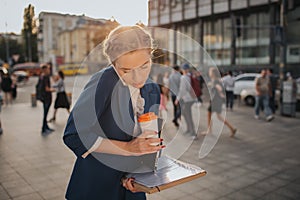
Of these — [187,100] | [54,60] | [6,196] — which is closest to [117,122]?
[6,196]

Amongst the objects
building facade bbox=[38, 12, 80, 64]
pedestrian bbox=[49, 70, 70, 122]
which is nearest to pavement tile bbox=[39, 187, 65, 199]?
building facade bbox=[38, 12, 80, 64]

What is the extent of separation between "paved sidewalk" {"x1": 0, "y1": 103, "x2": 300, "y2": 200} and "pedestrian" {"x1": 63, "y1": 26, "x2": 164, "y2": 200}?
2.39 m

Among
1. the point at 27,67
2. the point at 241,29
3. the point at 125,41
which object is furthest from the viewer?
the point at 27,67

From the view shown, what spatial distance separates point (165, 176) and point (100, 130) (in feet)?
1.39

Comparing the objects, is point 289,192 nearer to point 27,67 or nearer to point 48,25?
point 48,25

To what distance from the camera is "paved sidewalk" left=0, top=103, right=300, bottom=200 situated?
13.4ft

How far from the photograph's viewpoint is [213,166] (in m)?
5.23

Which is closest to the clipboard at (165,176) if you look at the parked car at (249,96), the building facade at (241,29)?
the parked car at (249,96)

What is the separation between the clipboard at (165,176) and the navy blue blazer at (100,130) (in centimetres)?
14

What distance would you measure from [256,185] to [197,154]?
1688 millimetres

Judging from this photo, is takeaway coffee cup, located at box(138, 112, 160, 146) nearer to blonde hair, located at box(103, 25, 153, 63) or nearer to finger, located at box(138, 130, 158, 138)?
finger, located at box(138, 130, 158, 138)

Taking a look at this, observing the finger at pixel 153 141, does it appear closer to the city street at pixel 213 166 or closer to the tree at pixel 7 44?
the city street at pixel 213 166

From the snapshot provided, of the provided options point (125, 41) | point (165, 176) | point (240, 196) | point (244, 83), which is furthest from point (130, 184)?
point (244, 83)

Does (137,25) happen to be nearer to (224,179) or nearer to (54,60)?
(224,179)
